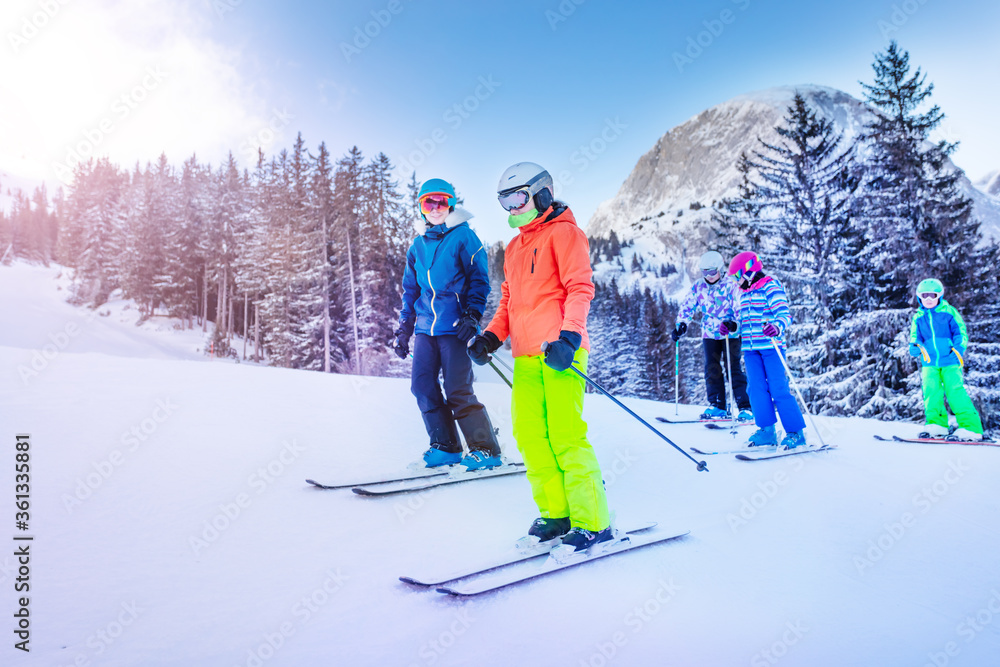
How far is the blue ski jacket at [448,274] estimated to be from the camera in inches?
158

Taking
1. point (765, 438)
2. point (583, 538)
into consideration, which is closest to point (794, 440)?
point (765, 438)

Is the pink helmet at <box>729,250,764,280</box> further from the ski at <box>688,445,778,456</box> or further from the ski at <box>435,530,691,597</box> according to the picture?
the ski at <box>435,530,691,597</box>

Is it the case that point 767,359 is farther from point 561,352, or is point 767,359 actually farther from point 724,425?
point 561,352

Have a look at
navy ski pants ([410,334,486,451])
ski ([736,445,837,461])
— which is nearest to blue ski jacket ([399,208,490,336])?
navy ski pants ([410,334,486,451])

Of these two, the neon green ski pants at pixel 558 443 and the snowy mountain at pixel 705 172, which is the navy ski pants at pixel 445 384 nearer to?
the neon green ski pants at pixel 558 443

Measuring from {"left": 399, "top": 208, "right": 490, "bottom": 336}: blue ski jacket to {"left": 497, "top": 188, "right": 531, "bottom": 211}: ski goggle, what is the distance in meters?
1.18

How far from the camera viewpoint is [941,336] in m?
7.04

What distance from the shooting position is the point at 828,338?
17.2m

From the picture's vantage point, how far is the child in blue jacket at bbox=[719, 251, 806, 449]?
5.30 meters

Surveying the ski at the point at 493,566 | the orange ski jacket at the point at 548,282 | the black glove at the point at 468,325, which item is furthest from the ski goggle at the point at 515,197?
the ski at the point at 493,566

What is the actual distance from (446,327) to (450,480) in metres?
1.17

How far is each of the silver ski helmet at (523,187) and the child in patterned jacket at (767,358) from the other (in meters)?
3.55

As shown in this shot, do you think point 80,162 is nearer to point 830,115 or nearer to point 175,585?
point 175,585

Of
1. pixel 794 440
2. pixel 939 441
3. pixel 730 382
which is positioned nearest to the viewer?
pixel 794 440
